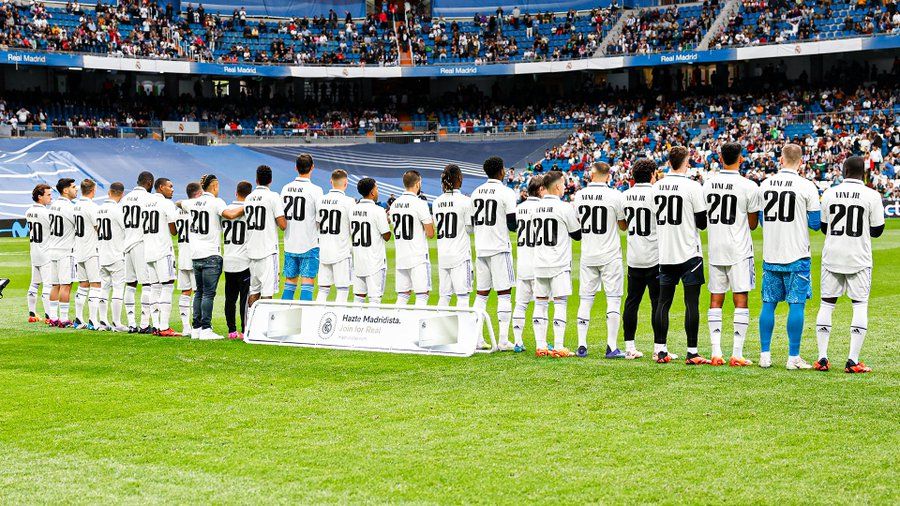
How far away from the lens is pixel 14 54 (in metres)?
51.4

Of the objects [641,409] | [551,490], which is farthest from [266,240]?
[551,490]

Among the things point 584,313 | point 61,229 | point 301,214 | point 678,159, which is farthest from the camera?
point 61,229

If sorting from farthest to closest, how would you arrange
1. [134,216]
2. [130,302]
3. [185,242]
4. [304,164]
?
[130,302] < [134,216] < [185,242] < [304,164]

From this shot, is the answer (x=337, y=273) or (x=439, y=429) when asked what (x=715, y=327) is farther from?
(x=337, y=273)

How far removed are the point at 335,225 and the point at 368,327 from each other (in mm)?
1761

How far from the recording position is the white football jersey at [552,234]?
11.5 meters

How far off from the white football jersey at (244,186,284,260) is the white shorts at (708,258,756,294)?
5.80m

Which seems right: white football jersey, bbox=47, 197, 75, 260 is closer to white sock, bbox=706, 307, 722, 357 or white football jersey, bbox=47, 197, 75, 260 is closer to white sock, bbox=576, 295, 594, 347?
white sock, bbox=576, 295, 594, 347

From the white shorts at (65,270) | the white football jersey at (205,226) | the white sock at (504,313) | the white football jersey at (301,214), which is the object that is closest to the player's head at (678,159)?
the white sock at (504,313)

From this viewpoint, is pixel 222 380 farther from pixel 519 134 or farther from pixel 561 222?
pixel 519 134

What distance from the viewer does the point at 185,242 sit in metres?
14.0

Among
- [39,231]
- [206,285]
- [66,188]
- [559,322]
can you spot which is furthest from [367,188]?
[39,231]

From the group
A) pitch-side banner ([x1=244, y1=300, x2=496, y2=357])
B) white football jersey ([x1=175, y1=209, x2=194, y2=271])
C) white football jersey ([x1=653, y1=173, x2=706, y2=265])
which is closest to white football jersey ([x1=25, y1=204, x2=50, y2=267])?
white football jersey ([x1=175, y1=209, x2=194, y2=271])

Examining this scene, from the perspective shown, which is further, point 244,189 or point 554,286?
point 244,189
